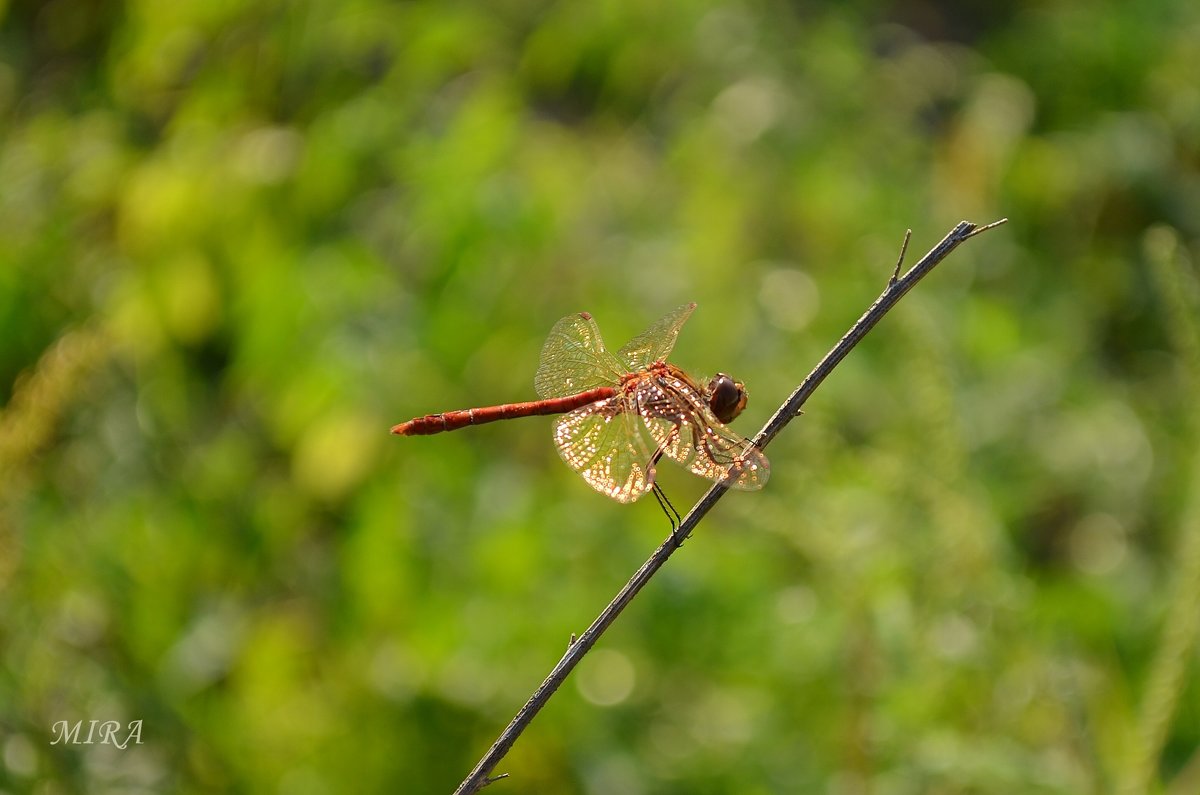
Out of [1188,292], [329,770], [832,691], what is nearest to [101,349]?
[329,770]

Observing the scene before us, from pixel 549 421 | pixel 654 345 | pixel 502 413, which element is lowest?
pixel 549 421

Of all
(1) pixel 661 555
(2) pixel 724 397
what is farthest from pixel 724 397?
(1) pixel 661 555

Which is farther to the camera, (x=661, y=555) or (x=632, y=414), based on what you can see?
(x=632, y=414)

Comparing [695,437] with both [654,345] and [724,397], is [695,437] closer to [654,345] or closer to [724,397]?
[724,397]

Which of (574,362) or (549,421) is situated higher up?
(574,362)

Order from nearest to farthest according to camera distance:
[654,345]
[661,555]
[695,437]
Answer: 1. [661,555]
2. [695,437]
3. [654,345]

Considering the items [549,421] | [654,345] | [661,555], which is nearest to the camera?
[661,555]

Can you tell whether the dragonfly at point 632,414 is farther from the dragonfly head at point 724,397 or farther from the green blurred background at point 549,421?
the green blurred background at point 549,421
